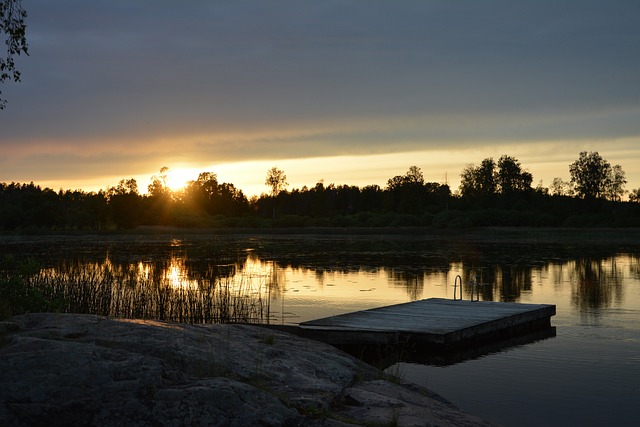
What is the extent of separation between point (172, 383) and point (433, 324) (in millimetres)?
10103

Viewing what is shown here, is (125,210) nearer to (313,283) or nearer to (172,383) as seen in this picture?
(313,283)

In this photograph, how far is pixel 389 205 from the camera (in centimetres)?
12912

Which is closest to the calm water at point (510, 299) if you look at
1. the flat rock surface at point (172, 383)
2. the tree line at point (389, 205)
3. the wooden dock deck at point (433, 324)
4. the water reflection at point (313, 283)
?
the water reflection at point (313, 283)

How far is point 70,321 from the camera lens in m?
9.35

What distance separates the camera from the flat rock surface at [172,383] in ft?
24.0

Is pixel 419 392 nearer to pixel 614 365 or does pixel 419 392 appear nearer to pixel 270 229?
pixel 614 365

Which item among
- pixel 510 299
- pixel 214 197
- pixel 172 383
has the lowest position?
pixel 510 299

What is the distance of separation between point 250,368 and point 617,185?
12472 cm

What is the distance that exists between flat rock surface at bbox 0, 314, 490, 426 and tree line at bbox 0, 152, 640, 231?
3671 inches

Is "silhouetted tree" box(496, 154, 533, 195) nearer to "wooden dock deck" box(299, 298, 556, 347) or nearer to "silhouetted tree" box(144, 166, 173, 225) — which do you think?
"silhouetted tree" box(144, 166, 173, 225)

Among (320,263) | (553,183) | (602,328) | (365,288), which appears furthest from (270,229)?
(602,328)

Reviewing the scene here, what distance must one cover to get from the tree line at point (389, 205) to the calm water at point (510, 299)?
52864mm

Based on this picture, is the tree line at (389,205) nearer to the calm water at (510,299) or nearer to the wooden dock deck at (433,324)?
the calm water at (510,299)

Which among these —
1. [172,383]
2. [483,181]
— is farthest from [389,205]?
[172,383]
